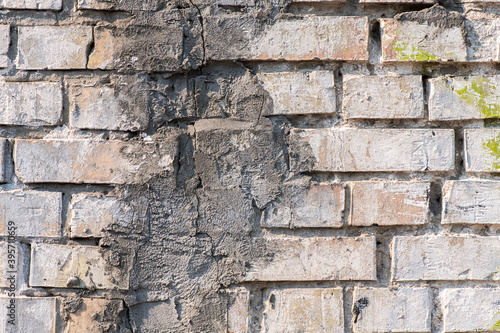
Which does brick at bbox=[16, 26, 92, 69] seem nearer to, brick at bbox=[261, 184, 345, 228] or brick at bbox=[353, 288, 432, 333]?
brick at bbox=[261, 184, 345, 228]

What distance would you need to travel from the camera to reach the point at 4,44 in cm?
98

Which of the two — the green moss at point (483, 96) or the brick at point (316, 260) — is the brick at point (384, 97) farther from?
the brick at point (316, 260)

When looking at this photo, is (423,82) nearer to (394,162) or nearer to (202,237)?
(394,162)

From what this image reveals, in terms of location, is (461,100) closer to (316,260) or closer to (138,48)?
(316,260)

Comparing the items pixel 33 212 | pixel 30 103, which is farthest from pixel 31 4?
pixel 33 212

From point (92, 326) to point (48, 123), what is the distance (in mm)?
558

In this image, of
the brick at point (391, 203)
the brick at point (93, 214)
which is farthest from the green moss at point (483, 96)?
the brick at point (93, 214)

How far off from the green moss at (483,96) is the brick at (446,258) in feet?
1.13

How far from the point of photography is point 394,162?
3.21 feet

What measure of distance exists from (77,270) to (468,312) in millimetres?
1052

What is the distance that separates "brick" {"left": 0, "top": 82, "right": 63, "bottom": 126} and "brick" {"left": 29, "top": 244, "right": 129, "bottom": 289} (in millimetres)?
345

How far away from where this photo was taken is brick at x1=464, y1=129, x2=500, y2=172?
986 millimetres

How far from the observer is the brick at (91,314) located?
0.97 metres

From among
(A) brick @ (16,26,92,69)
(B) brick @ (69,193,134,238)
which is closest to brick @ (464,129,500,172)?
(B) brick @ (69,193,134,238)
